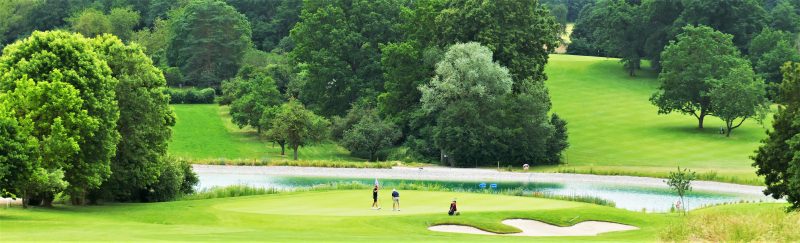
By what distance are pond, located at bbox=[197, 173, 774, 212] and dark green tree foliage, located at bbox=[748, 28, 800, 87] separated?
170 ft

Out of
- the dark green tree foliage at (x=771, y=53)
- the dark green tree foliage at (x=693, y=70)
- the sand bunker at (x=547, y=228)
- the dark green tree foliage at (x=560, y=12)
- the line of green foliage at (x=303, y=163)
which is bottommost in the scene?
the sand bunker at (x=547, y=228)

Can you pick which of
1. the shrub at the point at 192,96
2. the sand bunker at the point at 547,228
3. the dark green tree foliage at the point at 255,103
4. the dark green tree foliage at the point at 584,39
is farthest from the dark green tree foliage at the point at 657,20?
the sand bunker at the point at 547,228

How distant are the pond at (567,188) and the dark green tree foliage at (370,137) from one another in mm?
16194

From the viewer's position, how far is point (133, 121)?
5756cm

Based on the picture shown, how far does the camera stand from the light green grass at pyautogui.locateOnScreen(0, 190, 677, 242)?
120 ft

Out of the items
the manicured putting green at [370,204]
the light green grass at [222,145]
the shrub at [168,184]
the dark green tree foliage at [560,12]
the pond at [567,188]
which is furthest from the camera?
the dark green tree foliage at [560,12]

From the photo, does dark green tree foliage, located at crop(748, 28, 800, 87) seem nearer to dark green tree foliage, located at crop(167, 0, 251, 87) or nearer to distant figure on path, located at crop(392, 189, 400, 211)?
dark green tree foliage, located at crop(167, 0, 251, 87)

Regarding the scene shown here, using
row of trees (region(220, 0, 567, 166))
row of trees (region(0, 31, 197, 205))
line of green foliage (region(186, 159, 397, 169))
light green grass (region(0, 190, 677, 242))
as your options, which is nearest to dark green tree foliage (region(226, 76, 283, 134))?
row of trees (region(220, 0, 567, 166))

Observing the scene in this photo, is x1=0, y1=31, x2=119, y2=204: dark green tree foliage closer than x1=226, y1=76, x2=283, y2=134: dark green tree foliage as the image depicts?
Yes

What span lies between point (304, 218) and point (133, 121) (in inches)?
577

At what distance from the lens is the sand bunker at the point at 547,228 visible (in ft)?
153

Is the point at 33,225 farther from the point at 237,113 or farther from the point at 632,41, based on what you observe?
the point at 632,41

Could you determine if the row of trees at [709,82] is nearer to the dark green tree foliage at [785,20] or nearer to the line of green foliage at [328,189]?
the dark green tree foliage at [785,20]

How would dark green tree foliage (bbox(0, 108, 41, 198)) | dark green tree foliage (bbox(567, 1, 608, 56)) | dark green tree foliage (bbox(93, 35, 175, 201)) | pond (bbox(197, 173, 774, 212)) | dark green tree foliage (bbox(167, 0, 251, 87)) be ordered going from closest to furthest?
dark green tree foliage (bbox(0, 108, 41, 198)) < dark green tree foliage (bbox(93, 35, 175, 201)) < pond (bbox(197, 173, 774, 212)) < dark green tree foliage (bbox(167, 0, 251, 87)) < dark green tree foliage (bbox(567, 1, 608, 56))
